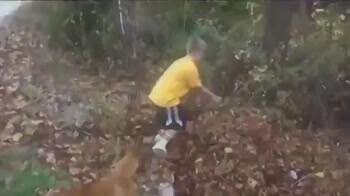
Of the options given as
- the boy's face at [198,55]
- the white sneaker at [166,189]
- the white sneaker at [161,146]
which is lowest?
the white sneaker at [166,189]

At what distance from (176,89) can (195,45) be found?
0.09 meters

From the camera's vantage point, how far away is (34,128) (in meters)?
1.96

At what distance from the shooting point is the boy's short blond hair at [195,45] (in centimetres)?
191

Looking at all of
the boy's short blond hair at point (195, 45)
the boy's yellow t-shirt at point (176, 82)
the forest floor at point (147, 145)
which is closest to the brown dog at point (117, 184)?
the forest floor at point (147, 145)

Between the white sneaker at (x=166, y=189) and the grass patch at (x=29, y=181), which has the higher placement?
the grass patch at (x=29, y=181)

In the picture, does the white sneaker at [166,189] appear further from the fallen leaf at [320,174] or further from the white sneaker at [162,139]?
the fallen leaf at [320,174]

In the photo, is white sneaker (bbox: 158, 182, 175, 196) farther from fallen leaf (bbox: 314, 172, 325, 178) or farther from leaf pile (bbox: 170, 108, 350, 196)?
fallen leaf (bbox: 314, 172, 325, 178)

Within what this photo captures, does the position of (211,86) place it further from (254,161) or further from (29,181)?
(29,181)

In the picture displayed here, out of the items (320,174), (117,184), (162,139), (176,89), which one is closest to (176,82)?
(176,89)

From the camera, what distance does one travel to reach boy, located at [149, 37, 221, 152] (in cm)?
188

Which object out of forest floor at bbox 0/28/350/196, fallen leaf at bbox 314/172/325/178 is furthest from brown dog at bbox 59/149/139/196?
fallen leaf at bbox 314/172/325/178

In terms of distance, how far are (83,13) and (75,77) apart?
14 cm

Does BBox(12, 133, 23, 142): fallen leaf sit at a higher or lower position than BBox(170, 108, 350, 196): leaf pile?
higher

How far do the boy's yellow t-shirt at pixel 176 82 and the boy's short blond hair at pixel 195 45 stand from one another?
2cm
